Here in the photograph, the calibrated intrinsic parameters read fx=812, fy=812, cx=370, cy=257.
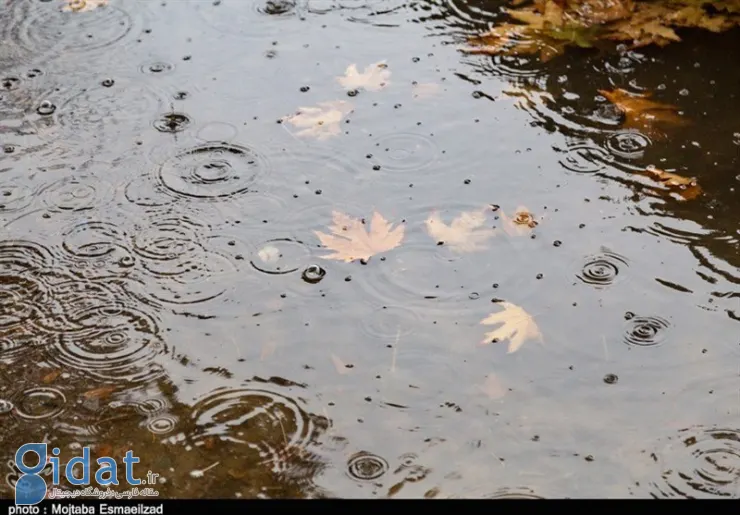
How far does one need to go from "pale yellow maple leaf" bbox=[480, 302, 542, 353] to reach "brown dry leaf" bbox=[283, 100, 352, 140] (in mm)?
1268

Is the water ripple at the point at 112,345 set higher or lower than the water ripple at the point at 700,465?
lower

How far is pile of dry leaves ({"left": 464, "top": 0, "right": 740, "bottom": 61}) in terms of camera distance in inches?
168

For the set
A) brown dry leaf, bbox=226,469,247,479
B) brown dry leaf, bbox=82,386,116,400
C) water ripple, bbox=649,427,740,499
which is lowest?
brown dry leaf, bbox=82,386,116,400

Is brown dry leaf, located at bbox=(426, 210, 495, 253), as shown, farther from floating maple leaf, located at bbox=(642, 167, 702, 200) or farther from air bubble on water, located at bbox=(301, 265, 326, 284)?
floating maple leaf, located at bbox=(642, 167, 702, 200)

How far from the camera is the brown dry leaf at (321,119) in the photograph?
12.2 feet

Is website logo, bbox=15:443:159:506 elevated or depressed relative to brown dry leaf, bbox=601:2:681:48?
depressed

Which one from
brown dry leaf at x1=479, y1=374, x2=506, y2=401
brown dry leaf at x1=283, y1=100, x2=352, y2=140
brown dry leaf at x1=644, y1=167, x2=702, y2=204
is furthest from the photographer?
brown dry leaf at x1=283, y1=100, x2=352, y2=140

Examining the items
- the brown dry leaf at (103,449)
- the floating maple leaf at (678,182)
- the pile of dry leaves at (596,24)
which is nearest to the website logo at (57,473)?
the brown dry leaf at (103,449)

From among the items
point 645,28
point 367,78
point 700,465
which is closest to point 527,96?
point 367,78

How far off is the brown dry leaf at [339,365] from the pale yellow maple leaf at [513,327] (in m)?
0.49

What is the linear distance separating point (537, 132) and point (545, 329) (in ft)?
3.96

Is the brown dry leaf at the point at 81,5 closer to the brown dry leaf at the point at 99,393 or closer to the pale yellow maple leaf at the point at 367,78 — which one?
the pale yellow maple leaf at the point at 367,78

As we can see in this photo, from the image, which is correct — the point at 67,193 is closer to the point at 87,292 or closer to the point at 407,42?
the point at 87,292

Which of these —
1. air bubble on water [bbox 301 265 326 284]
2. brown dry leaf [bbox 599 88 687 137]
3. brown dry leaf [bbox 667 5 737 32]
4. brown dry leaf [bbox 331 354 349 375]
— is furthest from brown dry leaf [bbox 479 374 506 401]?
brown dry leaf [bbox 667 5 737 32]
